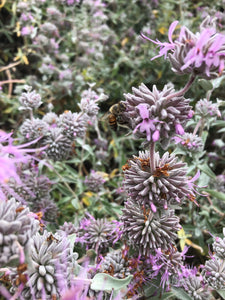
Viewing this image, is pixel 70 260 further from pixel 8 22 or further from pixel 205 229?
pixel 8 22

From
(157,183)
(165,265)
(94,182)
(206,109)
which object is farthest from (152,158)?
(94,182)

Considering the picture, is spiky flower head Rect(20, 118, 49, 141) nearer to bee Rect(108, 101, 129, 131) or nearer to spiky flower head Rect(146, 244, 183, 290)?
bee Rect(108, 101, 129, 131)

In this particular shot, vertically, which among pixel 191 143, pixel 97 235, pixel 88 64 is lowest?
pixel 97 235

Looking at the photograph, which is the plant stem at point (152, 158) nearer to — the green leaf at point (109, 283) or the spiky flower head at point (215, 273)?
the green leaf at point (109, 283)

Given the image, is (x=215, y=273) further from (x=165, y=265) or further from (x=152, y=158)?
(x=152, y=158)

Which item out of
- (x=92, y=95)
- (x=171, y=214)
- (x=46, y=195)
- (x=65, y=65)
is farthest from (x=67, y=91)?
(x=171, y=214)

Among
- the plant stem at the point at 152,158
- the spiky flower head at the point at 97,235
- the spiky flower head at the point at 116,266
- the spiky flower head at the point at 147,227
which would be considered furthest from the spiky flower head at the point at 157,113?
the spiky flower head at the point at 97,235

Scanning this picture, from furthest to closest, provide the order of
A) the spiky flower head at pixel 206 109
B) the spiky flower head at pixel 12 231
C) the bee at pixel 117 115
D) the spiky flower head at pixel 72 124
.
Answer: the spiky flower head at pixel 206 109 → the spiky flower head at pixel 72 124 → the bee at pixel 117 115 → the spiky flower head at pixel 12 231
